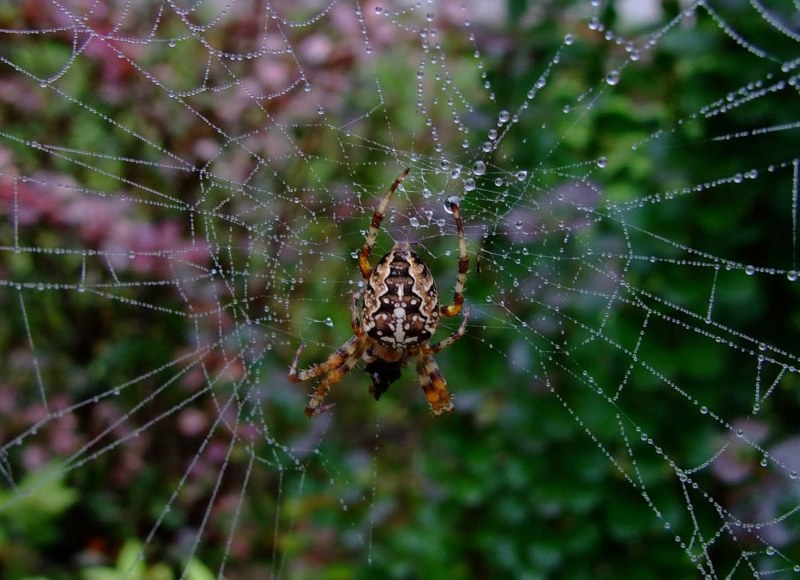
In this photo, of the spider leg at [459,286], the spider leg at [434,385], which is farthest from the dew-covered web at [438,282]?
the spider leg at [459,286]

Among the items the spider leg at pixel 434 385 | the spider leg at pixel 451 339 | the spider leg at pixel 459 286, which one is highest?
the spider leg at pixel 459 286

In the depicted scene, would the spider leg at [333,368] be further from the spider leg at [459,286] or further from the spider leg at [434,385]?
the spider leg at [459,286]

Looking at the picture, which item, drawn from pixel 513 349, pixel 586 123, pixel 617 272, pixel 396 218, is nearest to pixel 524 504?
pixel 513 349

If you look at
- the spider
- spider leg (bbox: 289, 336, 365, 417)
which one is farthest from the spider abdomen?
spider leg (bbox: 289, 336, 365, 417)

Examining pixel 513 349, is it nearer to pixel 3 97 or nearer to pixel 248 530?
pixel 248 530

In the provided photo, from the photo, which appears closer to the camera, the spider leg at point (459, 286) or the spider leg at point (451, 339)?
the spider leg at point (459, 286)

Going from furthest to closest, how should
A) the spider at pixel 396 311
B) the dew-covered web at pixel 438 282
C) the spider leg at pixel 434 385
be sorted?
the spider leg at pixel 434 385 < the dew-covered web at pixel 438 282 < the spider at pixel 396 311

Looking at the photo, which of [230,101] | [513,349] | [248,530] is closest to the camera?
[513,349]
